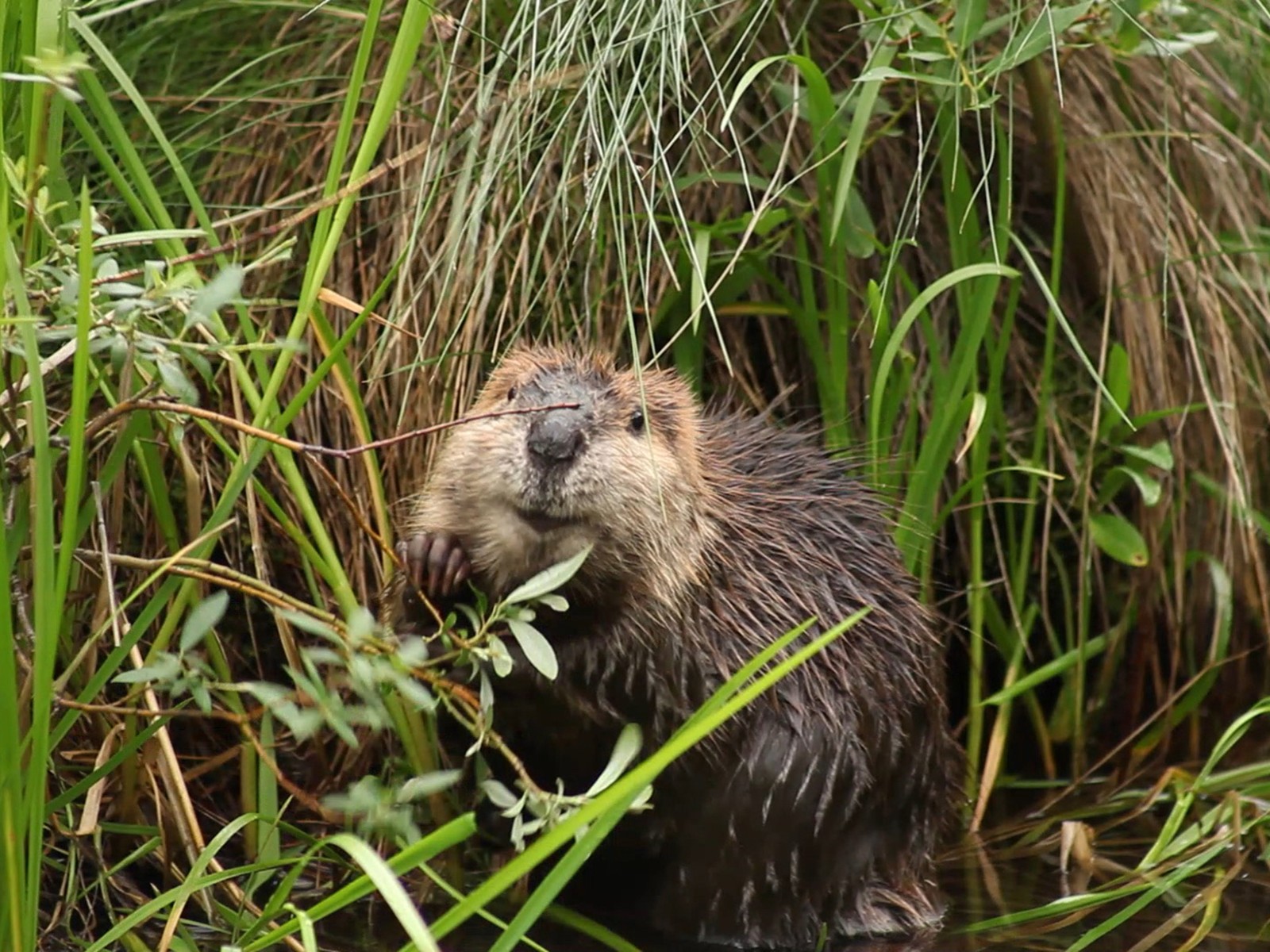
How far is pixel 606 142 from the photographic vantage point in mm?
2969

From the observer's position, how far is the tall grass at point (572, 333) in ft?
7.25

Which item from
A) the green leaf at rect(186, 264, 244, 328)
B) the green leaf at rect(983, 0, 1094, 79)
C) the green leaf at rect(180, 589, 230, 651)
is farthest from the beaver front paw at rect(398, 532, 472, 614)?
the green leaf at rect(983, 0, 1094, 79)

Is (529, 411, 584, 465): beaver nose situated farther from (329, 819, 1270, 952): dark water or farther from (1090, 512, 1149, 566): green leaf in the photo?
(1090, 512, 1149, 566): green leaf

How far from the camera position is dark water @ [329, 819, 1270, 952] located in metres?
2.71

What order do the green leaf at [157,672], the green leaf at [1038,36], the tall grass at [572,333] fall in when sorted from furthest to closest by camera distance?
the green leaf at [1038,36] < the tall grass at [572,333] < the green leaf at [157,672]

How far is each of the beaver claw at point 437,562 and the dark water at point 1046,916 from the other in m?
0.52

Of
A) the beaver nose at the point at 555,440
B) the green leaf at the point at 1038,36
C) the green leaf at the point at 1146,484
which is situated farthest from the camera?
the green leaf at the point at 1146,484

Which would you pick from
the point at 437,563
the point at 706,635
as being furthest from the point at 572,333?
the point at 437,563

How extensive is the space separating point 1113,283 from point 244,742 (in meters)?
1.89

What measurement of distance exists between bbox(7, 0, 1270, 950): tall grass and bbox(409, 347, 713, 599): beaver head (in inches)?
6.2

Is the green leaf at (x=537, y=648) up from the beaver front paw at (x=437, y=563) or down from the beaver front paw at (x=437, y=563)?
up

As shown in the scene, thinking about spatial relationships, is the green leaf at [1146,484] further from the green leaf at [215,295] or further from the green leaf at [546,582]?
the green leaf at [215,295]

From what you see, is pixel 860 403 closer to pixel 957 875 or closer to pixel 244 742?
pixel 957 875

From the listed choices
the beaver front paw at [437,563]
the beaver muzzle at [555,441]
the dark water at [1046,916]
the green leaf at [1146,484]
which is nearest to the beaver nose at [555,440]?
the beaver muzzle at [555,441]
